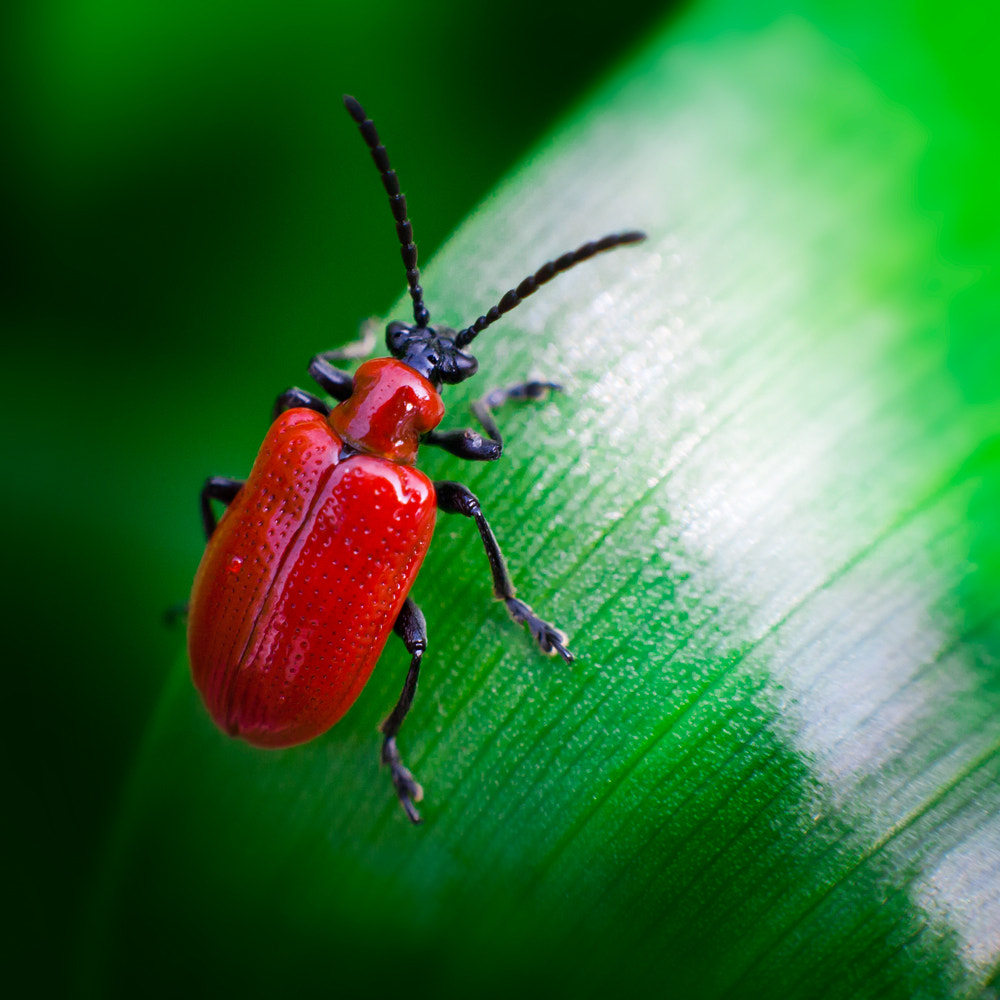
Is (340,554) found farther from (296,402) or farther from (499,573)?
(296,402)

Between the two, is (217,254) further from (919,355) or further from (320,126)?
(919,355)

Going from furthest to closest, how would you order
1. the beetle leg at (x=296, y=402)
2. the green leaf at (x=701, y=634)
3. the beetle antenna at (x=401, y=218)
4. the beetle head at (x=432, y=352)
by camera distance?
the beetle leg at (x=296, y=402) < the beetle head at (x=432, y=352) < the beetle antenna at (x=401, y=218) < the green leaf at (x=701, y=634)

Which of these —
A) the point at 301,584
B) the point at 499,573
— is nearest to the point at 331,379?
the point at 301,584

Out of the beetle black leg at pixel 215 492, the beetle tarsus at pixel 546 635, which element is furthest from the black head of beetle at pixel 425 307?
the beetle tarsus at pixel 546 635

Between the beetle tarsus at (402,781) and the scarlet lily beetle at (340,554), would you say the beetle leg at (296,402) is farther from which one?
the beetle tarsus at (402,781)

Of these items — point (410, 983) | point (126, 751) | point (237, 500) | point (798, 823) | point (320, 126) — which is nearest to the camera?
point (798, 823)

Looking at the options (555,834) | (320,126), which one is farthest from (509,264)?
(555,834)
